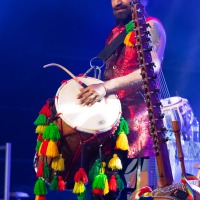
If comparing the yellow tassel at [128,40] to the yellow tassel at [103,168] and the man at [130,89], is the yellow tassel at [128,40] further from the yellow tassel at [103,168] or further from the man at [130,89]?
the yellow tassel at [103,168]

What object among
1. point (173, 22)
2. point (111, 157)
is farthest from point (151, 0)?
point (111, 157)

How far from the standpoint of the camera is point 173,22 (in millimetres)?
4527

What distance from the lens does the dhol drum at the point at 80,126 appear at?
240 cm

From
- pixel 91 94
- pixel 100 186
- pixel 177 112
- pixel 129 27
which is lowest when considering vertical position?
pixel 100 186

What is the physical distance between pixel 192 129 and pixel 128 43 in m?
1.68

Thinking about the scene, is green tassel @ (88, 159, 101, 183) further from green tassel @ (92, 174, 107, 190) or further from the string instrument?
the string instrument

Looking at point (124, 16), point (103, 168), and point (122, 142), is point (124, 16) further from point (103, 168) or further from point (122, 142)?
point (103, 168)

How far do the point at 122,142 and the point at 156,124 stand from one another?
0.61m

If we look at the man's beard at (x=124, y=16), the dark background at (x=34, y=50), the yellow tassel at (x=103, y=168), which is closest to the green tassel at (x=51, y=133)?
the yellow tassel at (x=103, y=168)

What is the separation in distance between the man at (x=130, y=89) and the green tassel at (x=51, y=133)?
216 mm

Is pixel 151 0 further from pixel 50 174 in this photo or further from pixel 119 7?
pixel 50 174

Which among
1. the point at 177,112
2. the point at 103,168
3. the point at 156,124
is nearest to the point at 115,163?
the point at 103,168

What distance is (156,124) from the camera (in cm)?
186

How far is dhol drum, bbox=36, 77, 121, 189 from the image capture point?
2.40 metres
